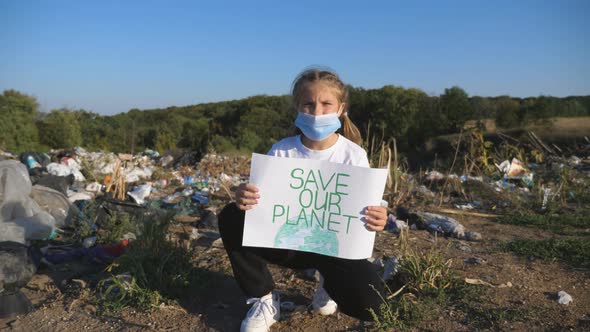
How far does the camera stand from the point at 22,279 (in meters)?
2.26

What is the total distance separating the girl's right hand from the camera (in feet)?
6.14

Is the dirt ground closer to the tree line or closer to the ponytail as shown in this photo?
the ponytail

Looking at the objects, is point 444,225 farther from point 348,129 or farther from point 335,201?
point 335,201

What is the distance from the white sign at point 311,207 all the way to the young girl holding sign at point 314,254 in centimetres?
6

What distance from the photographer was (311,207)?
1899mm

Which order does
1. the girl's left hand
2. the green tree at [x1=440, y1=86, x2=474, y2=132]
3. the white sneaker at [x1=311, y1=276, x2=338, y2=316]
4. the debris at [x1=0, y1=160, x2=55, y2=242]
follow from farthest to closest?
1. the green tree at [x1=440, y1=86, x2=474, y2=132]
2. the debris at [x1=0, y1=160, x2=55, y2=242]
3. the white sneaker at [x1=311, y1=276, x2=338, y2=316]
4. the girl's left hand

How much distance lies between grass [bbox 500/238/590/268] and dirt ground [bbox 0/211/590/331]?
4.5 inches

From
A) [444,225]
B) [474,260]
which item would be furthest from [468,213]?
[474,260]

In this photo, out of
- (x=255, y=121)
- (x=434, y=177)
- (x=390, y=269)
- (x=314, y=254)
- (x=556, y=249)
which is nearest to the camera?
(x=314, y=254)

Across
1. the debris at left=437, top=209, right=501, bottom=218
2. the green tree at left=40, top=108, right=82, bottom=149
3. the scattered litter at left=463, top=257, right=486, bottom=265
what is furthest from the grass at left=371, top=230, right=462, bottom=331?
the green tree at left=40, top=108, right=82, bottom=149

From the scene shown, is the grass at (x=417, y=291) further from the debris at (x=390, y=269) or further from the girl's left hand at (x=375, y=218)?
the girl's left hand at (x=375, y=218)

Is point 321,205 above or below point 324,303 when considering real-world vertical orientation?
above

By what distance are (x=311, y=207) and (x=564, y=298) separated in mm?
1472

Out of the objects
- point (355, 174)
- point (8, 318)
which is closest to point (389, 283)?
point (355, 174)
